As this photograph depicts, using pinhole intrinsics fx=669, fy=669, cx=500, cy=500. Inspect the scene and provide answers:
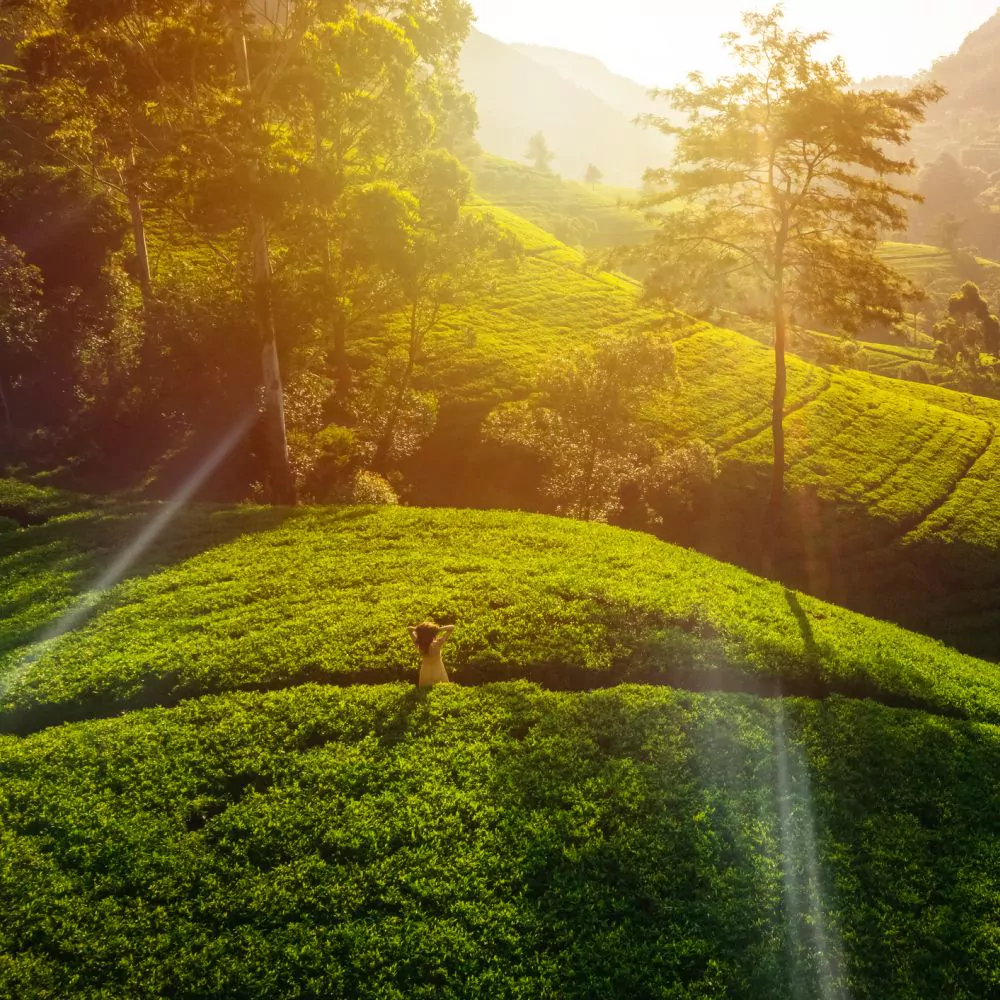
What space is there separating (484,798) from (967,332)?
89364mm

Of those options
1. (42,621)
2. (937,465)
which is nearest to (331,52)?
(42,621)

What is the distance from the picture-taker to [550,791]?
1132cm

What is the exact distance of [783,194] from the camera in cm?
2672

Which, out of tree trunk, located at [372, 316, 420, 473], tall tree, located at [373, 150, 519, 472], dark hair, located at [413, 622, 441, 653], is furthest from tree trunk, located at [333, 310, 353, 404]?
dark hair, located at [413, 622, 441, 653]

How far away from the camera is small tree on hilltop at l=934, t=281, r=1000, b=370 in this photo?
3009 inches

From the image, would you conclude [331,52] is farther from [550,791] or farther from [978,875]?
[978,875]

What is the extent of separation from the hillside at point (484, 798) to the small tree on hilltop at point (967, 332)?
72923 millimetres

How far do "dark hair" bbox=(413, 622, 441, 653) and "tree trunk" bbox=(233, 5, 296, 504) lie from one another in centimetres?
1443

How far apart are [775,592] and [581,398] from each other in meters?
12.3

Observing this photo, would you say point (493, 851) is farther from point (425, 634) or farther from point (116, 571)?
point (116, 571)

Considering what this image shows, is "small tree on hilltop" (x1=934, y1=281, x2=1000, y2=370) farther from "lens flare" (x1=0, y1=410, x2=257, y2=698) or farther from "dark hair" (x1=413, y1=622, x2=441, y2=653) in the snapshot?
"dark hair" (x1=413, y1=622, x2=441, y2=653)

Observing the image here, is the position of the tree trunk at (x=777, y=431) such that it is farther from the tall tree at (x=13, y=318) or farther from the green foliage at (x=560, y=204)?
the green foliage at (x=560, y=204)

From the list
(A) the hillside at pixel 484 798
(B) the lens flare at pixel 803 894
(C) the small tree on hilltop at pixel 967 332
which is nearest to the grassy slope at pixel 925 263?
(C) the small tree on hilltop at pixel 967 332

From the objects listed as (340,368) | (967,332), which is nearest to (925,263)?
(967,332)
